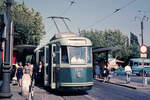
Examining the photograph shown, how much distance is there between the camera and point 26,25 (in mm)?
40125

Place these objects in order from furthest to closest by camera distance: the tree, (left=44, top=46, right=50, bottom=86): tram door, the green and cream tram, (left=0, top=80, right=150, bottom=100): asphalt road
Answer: the tree
(left=44, top=46, right=50, bottom=86): tram door
the green and cream tram
(left=0, top=80, right=150, bottom=100): asphalt road

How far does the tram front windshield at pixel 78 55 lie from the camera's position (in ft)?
46.3

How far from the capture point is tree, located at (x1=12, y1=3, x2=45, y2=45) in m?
39.0

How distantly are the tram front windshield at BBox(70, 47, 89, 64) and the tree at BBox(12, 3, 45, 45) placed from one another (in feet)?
80.0

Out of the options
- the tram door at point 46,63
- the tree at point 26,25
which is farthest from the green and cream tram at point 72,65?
the tree at point 26,25

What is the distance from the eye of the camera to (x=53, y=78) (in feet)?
48.9

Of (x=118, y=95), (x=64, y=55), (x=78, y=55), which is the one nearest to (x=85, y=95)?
(x=118, y=95)

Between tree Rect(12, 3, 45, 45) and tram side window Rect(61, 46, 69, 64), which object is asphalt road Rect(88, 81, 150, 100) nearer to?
tram side window Rect(61, 46, 69, 64)

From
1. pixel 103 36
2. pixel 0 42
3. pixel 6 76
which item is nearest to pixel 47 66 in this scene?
pixel 6 76

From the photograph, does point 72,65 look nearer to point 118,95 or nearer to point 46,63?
point 118,95

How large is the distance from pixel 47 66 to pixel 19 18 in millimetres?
25439

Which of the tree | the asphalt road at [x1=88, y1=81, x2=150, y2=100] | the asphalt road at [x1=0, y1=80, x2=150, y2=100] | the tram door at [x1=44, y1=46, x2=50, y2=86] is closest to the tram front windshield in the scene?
the asphalt road at [x1=0, y1=80, x2=150, y2=100]

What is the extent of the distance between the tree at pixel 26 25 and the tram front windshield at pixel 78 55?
24396 millimetres

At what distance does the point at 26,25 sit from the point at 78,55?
2736 cm
